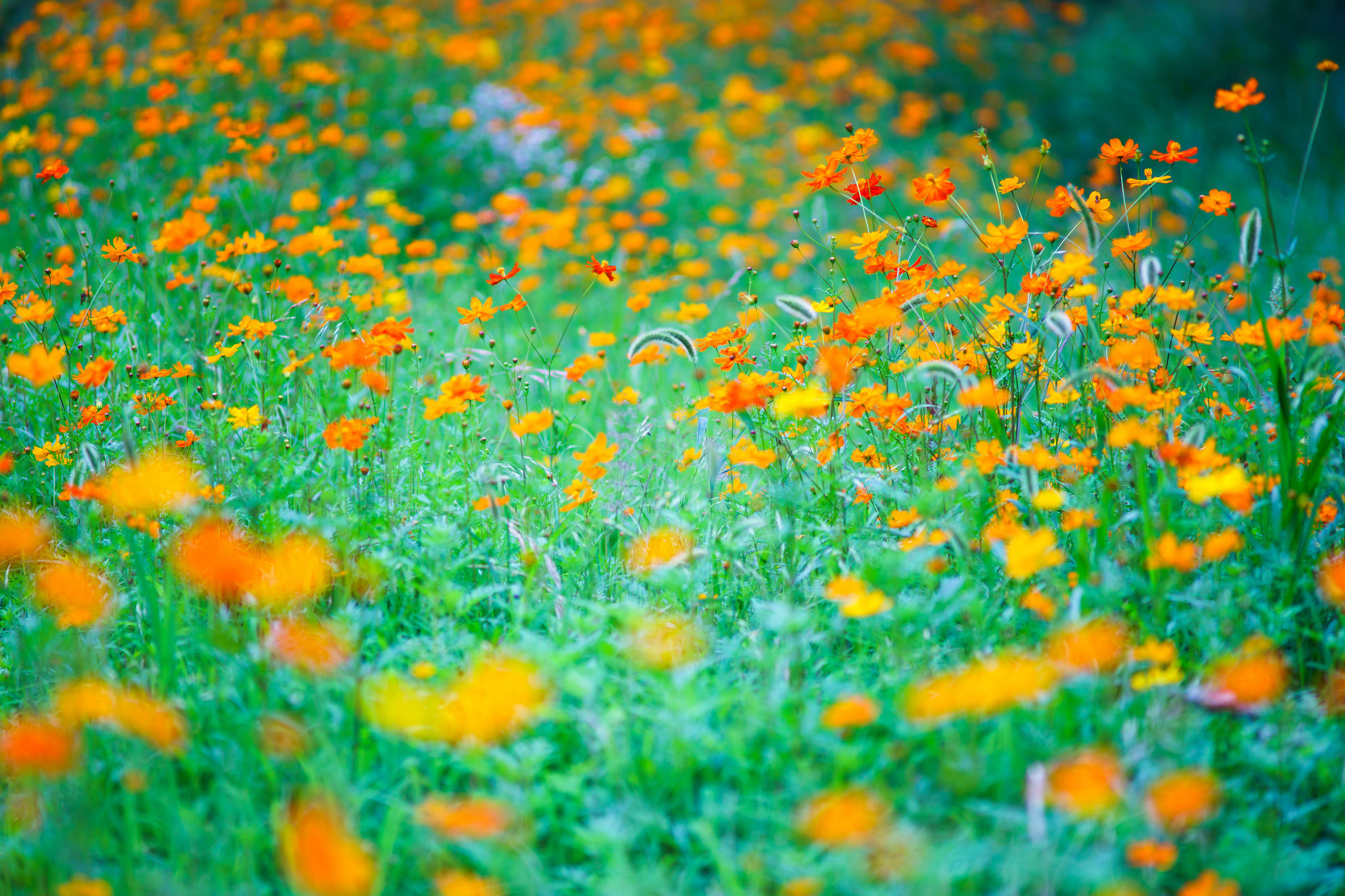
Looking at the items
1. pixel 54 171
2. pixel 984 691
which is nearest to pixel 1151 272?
pixel 984 691

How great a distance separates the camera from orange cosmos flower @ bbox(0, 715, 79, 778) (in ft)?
4.24

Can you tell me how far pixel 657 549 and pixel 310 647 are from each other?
2.35 ft

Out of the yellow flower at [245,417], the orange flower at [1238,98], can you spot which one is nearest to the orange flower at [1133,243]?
the orange flower at [1238,98]

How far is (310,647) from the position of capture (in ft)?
5.05

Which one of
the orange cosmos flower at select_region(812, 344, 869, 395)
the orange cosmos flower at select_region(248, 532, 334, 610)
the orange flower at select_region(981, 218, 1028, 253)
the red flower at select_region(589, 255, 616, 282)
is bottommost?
the orange cosmos flower at select_region(248, 532, 334, 610)

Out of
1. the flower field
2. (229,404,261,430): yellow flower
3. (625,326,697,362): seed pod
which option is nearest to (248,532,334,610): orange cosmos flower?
the flower field

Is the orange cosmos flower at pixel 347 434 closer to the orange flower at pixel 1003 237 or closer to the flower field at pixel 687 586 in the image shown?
the flower field at pixel 687 586

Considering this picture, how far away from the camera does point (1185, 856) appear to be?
130 centimetres

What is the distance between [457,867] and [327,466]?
1.22 metres

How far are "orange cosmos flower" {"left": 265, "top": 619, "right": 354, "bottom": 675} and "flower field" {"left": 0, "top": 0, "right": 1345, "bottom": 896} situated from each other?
0.4 inches

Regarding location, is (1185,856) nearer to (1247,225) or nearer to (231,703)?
(1247,225)

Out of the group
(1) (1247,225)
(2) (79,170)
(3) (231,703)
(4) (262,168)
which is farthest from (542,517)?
(2) (79,170)

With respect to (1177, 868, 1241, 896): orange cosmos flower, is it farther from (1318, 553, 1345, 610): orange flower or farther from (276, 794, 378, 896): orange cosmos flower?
(276, 794, 378, 896): orange cosmos flower

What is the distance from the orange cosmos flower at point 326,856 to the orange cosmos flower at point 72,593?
716mm
